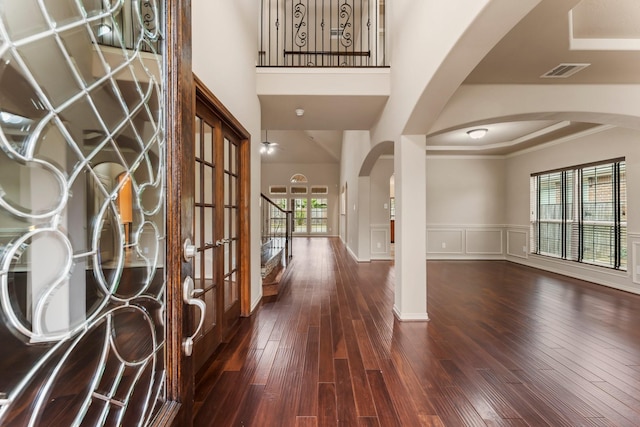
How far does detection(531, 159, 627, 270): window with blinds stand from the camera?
445 cm

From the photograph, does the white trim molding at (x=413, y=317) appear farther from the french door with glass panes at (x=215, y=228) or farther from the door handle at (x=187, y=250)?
the door handle at (x=187, y=250)

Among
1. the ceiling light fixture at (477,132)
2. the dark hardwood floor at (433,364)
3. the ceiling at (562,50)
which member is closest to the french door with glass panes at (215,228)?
the dark hardwood floor at (433,364)

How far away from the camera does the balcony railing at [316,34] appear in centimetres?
379

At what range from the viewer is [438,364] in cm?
219

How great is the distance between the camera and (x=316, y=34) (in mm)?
5996

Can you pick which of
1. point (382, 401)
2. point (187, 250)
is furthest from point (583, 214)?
point (187, 250)

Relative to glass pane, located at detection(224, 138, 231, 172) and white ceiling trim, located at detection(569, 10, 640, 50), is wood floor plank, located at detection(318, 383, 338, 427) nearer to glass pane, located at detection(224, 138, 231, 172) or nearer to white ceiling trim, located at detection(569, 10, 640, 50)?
glass pane, located at detection(224, 138, 231, 172)

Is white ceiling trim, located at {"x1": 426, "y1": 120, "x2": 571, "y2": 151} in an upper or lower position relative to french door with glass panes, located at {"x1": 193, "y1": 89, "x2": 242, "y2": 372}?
upper

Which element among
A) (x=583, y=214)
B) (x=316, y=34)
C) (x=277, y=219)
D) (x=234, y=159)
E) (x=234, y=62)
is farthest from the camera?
(x=277, y=219)

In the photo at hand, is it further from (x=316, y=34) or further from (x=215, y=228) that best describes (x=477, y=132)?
(x=215, y=228)

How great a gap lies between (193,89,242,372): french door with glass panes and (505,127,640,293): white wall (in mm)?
5587

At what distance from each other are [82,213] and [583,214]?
22.4 ft

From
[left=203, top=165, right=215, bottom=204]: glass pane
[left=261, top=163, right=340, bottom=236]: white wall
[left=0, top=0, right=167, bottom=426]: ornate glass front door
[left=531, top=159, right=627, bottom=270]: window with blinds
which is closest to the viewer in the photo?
[left=0, top=0, right=167, bottom=426]: ornate glass front door

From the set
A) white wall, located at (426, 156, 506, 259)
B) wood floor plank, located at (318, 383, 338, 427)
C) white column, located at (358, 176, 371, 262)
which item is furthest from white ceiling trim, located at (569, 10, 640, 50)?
white wall, located at (426, 156, 506, 259)
